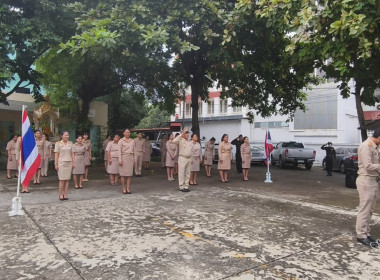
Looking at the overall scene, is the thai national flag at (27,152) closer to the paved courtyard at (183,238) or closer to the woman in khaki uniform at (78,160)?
the paved courtyard at (183,238)

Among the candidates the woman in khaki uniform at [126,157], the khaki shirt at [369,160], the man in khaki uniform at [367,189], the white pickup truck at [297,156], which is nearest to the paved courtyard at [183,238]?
the man in khaki uniform at [367,189]

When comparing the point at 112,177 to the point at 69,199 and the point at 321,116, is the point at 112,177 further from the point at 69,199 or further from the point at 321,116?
the point at 321,116

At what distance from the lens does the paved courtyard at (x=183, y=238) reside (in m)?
3.76

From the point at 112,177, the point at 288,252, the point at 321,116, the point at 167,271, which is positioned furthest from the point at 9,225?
the point at 321,116

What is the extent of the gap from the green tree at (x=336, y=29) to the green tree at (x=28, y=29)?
7.24m

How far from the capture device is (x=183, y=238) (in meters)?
4.84

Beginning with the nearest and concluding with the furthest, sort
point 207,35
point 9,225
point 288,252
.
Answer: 1. point 288,252
2. point 9,225
3. point 207,35

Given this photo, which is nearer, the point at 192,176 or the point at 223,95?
the point at 192,176

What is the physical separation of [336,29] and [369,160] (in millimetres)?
2724

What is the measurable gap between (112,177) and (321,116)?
1940cm

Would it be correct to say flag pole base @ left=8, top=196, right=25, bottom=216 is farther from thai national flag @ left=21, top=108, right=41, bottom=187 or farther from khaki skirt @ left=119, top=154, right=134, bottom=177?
khaki skirt @ left=119, top=154, right=134, bottom=177

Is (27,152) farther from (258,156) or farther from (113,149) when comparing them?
(258,156)

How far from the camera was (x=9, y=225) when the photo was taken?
541 centimetres

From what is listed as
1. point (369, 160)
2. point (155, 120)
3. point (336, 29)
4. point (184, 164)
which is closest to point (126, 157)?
point (184, 164)
